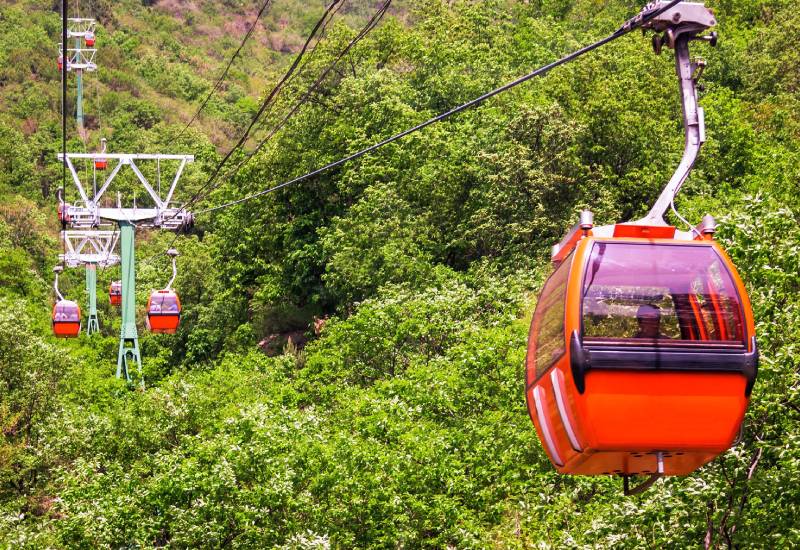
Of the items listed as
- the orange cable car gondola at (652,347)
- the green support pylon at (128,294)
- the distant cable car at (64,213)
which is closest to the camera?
the orange cable car gondola at (652,347)

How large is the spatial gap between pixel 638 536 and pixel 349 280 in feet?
92.3

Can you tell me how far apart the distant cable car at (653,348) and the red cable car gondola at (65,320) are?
3360 cm

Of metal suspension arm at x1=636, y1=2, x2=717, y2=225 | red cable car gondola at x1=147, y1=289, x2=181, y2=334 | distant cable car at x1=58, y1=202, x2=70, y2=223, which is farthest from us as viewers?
distant cable car at x1=58, y1=202, x2=70, y2=223

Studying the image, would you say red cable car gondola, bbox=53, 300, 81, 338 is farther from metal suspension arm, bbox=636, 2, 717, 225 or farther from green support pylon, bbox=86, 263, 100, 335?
metal suspension arm, bbox=636, 2, 717, 225

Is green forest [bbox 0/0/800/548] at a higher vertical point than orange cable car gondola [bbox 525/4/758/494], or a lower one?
lower

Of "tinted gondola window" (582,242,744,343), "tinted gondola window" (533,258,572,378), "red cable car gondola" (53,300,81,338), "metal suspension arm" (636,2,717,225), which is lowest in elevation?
"red cable car gondola" (53,300,81,338)

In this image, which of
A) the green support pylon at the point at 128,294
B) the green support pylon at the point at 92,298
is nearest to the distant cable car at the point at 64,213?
the green support pylon at the point at 128,294

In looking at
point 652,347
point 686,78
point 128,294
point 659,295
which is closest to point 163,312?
point 128,294

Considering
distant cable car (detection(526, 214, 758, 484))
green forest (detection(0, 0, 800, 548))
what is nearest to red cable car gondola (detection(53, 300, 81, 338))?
green forest (detection(0, 0, 800, 548))

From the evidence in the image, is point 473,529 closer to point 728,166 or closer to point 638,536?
point 638,536

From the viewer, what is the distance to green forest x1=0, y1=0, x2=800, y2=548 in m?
21.9

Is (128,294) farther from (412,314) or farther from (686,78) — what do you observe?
(686,78)

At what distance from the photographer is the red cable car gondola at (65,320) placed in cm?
4300

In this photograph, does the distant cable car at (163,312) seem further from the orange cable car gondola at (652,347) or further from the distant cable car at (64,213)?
the orange cable car gondola at (652,347)
